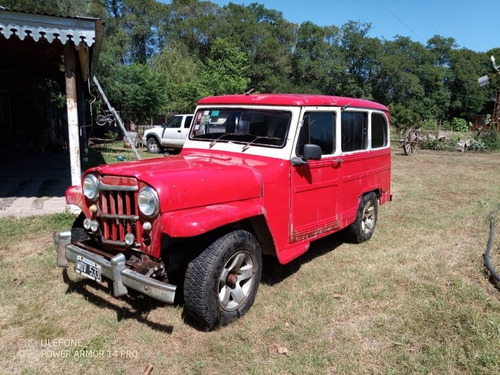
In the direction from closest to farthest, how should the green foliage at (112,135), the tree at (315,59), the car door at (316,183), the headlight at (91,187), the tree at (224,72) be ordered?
1. the headlight at (91,187)
2. the car door at (316,183)
3. the green foliage at (112,135)
4. the tree at (224,72)
5. the tree at (315,59)

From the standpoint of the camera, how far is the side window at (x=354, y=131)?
4836 mm

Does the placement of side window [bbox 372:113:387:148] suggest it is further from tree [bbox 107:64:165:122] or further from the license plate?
tree [bbox 107:64:165:122]

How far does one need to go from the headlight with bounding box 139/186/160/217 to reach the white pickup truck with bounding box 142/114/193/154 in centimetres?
1272

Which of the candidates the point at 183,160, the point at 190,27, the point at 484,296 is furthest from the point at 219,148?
the point at 190,27

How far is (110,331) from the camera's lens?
3348 millimetres

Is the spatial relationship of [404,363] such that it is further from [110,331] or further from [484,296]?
[110,331]

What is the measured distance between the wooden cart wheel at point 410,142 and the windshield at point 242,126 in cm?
1572

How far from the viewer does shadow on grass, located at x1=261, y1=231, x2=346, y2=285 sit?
445cm

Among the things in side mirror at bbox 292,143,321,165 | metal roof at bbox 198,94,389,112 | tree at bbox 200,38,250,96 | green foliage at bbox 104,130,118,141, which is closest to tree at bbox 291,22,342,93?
tree at bbox 200,38,250,96

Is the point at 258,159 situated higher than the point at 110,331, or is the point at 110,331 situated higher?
the point at 258,159

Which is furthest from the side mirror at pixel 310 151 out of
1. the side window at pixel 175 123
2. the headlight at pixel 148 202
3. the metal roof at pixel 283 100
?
the side window at pixel 175 123

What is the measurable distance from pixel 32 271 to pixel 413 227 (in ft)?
18.1

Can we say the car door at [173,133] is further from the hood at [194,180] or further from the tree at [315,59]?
the tree at [315,59]

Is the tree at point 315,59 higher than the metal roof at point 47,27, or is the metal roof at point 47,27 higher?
the tree at point 315,59
